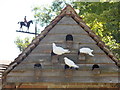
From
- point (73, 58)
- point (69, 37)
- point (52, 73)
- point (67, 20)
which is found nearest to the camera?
point (52, 73)

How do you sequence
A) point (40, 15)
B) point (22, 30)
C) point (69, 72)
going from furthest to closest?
point (40, 15) < point (22, 30) < point (69, 72)

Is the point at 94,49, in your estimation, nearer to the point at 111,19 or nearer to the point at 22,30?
the point at 22,30

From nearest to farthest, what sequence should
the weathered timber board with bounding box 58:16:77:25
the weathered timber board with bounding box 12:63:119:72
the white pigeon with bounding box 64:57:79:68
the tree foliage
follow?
the white pigeon with bounding box 64:57:79:68 < the weathered timber board with bounding box 12:63:119:72 < the weathered timber board with bounding box 58:16:77:25 < the tree foliage

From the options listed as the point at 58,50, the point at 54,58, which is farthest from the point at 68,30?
the point at 54,58

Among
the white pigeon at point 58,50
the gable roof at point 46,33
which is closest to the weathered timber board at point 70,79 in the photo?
the gable roof at point 46,33

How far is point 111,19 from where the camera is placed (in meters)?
12.7

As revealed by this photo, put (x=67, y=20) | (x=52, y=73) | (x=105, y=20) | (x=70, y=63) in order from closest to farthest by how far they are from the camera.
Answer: (x=70, y=63)
(x=52, y=73)
(x=67, y=20)
(x=105, y=20)

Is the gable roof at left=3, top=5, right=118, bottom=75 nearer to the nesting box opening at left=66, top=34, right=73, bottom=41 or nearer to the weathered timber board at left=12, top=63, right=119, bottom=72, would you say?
the weathered timber board at left=12, top=63, right=119, bottom=72

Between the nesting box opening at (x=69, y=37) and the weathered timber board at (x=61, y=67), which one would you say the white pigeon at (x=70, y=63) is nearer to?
the weathered timber board at (x=61, y=67)

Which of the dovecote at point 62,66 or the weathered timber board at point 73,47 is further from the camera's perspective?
the weathered timber board at point 73,47

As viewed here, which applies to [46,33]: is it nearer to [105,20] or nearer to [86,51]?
[86,51]

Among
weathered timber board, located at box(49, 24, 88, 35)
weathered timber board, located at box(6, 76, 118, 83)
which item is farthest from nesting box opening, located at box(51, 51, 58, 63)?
weathered timber board, located at box(49, 24, 88, 35)

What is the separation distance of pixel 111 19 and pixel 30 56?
8.18m

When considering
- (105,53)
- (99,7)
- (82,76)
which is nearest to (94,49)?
(105,53)
